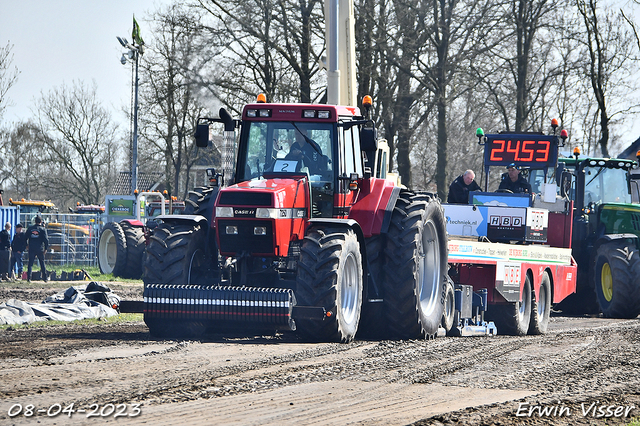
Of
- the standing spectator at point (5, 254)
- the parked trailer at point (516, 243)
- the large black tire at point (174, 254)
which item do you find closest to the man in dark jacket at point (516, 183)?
the parked trailer at point (516, 243)

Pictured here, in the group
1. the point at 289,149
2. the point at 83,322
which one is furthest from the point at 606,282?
the point at 83,322

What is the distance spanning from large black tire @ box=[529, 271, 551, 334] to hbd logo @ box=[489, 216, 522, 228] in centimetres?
119

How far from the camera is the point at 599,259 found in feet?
53.3

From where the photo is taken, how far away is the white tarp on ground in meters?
11.9

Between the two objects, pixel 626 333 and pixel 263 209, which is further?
pixel 626 333

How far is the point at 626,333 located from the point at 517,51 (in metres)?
19.5

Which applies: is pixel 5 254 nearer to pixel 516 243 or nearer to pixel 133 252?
pixel 133 252

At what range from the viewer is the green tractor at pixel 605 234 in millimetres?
15633

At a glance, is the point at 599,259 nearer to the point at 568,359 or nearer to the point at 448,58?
the point at 568,359

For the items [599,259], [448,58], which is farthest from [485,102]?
[599,259]

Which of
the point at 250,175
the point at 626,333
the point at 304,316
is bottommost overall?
the point at 626,333

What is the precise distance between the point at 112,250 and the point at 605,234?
1448cm

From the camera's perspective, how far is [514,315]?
12578 millimetres

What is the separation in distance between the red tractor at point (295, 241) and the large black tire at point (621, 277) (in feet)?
21.8
